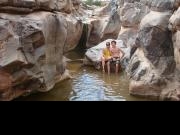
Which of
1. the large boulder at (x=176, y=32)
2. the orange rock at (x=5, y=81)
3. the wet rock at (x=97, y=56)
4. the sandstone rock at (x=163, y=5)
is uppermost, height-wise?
the sandstone rock at (x=163, y=5)

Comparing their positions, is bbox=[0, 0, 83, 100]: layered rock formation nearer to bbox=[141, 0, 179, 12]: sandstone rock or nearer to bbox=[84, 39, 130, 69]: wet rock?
bbox=[141, 0, 179, 12]: sandstone rock

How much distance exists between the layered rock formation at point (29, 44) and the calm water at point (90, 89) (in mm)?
317

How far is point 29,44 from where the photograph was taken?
20.7 ft

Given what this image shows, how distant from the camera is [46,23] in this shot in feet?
22.8

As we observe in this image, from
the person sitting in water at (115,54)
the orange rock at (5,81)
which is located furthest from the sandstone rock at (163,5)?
the orange rock at (5,81)

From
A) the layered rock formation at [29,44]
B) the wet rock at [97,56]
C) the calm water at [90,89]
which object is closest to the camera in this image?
the layered rock formation at [29,44]

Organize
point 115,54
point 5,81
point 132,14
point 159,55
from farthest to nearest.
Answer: point 132,14 < point 115,54 < point 159,55 < point 5,81

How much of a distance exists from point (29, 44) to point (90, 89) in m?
2.38

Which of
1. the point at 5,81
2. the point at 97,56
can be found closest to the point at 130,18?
the point at 97,56

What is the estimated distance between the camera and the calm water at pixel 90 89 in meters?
7.32

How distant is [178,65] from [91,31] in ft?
33.5

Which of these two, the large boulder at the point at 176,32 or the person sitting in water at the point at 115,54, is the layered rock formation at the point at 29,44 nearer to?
the large boulder at the point at 176,32

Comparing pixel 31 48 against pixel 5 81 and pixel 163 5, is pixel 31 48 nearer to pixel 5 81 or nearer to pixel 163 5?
pixel 5 81
